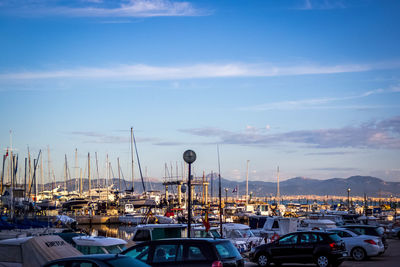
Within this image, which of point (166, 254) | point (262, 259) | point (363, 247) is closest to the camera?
point (166, 254)

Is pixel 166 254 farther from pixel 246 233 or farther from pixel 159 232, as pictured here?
pixel 246 233

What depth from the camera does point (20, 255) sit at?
1648 centimetres

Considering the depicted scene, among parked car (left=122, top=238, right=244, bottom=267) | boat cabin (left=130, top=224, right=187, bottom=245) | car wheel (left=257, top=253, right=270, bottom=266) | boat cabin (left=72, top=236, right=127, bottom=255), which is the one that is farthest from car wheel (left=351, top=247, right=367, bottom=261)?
parked car (left=122, top=238, right=244, bottom=267)

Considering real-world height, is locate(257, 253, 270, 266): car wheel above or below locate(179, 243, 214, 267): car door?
below

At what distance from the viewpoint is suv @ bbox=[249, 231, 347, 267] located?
21219mm

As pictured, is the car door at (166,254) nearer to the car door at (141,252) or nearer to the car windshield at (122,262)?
the car door at (141,252)

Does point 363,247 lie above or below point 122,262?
below

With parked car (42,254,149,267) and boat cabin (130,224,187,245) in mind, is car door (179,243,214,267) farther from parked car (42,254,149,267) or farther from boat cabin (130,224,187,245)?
boat cabin (130,224,187,245)

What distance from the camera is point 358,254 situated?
2553cm

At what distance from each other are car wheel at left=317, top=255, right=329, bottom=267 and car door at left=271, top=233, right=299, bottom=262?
45.4 inches

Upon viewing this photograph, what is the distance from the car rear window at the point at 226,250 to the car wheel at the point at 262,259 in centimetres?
907

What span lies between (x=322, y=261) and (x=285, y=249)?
5.73ft

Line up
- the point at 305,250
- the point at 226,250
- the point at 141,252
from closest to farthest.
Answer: the point at 226,250, the point at 141,252, the point at 305,250

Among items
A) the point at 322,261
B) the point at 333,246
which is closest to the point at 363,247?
the point at 333,246
